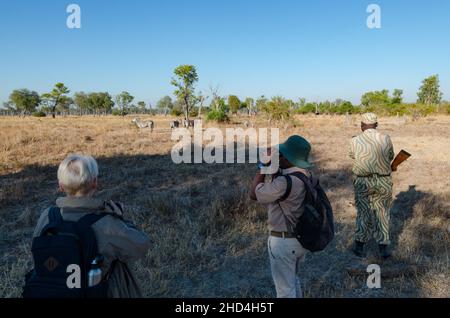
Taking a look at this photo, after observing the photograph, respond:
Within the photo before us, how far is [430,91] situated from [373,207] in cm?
5906

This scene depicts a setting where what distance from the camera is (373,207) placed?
4059 mm

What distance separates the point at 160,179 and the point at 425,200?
5.26 metres

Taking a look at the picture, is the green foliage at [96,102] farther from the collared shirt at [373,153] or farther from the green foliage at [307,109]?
the collared shirt at [373,153]

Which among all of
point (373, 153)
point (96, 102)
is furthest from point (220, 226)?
point (96, 102)

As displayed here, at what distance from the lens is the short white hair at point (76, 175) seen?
1.72 m

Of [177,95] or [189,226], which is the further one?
[177,95]

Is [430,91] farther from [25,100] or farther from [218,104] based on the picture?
[25,100]

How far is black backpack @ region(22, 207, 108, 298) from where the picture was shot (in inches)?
61.4

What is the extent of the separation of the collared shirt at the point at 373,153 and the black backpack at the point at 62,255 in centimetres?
318

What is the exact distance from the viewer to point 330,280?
3643mm
